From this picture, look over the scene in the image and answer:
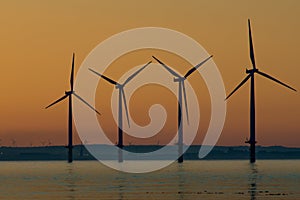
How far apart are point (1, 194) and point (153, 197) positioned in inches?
938

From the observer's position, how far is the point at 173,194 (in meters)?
120

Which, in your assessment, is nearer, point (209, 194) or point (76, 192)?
point (209, 194)

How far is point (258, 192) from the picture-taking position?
121625mm

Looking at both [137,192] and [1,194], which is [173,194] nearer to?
[137,192]

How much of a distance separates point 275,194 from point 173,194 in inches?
529

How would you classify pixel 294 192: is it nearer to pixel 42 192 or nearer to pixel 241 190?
pixel 241 190

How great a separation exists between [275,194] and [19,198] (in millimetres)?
32922

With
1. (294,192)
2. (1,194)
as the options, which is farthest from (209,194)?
(1,194)

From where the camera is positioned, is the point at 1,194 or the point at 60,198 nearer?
the point at 60,198

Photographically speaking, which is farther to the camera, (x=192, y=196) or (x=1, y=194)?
(x=1, y=194)

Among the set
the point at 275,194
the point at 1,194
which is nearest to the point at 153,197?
the point at 275,194

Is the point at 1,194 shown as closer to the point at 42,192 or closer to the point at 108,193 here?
the point at 42,192

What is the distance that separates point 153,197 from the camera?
11350 centimetres

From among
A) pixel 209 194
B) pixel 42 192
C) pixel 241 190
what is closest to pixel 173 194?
pixel 209 194
